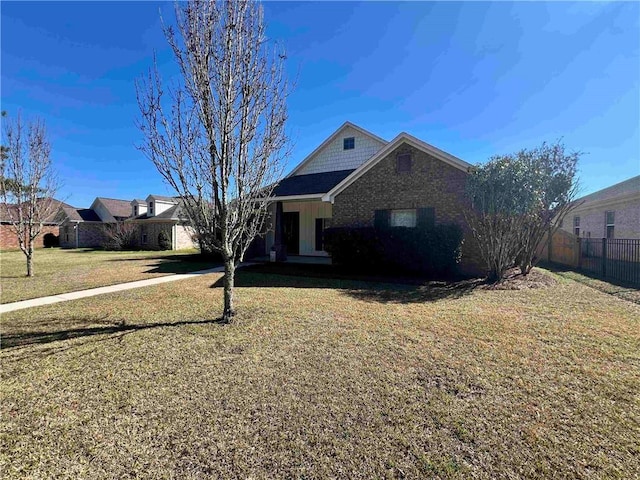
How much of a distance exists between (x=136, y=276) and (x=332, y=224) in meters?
8.51

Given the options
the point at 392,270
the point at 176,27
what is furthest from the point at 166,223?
the point at 176,27

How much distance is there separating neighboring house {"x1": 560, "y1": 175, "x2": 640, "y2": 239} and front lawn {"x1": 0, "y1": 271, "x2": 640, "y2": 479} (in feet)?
38.4

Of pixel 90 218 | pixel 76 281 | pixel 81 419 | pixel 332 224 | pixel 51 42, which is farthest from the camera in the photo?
pixel 90 218

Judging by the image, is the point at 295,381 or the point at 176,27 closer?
the point at 295,381

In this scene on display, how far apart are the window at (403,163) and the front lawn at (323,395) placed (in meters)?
7.36

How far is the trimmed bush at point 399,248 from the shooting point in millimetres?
10805

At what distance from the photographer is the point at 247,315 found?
6.25 metres

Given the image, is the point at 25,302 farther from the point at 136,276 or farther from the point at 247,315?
the point at 247,315

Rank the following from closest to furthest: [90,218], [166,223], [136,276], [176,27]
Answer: [176,27], [136,276], [166,223], [90,218]

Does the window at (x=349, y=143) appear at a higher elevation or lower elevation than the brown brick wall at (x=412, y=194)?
higher

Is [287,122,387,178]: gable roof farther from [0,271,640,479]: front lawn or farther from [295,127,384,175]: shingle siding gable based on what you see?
[0,271,640,479]: front lawn

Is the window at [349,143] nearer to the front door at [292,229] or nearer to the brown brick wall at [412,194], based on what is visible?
the front door at [292,229]

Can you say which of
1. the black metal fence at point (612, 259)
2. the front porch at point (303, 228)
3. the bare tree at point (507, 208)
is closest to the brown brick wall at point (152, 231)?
the front porch at point (303, 228)

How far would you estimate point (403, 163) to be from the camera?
12.2 metres
